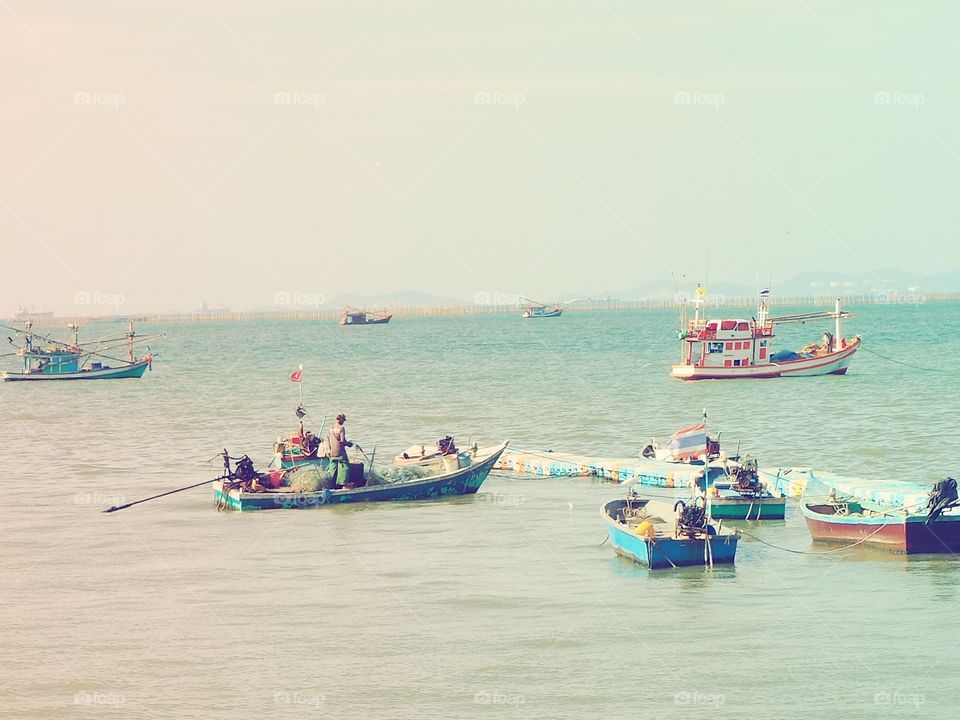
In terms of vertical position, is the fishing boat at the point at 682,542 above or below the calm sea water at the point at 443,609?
above

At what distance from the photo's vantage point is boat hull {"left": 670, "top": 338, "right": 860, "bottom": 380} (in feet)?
236

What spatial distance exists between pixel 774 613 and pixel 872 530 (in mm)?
5233

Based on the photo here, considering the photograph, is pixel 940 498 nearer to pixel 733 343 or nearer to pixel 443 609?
pixel 443 609

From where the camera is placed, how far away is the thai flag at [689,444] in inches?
1410

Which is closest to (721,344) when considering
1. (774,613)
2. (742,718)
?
(774,613)

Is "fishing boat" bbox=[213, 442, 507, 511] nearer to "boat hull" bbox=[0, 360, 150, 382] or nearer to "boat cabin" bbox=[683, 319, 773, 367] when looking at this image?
"boat cabin" bbox=[683, 319, 773, 367]

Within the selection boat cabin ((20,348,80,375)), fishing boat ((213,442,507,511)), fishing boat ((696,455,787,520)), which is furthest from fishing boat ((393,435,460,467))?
boat cabin ((20,348,80,375))

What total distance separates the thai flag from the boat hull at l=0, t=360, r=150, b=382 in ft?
204

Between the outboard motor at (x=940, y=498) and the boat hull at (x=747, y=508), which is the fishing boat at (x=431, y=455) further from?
the outboard motor at (x=940, y=498)

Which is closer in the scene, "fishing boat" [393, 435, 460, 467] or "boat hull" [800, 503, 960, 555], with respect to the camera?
"boat hull" [800, 503, 960, 555]

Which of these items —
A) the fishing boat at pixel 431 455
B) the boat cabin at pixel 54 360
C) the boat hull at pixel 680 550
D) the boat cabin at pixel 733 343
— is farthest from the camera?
the boat cabin at pixel 54 360

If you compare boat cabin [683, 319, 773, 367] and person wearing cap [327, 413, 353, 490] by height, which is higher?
boat cabin [683, 319, 773, 367]

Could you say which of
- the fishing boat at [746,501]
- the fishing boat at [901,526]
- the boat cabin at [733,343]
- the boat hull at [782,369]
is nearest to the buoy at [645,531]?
the fishing boat at [901,526]

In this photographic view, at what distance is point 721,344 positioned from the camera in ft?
237
